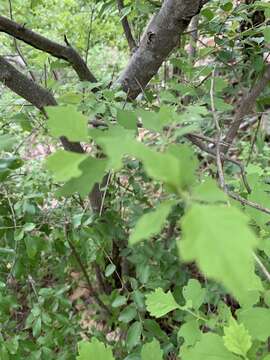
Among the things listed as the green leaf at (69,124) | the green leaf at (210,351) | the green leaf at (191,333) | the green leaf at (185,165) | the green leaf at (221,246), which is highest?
the green leaf at (69,124)

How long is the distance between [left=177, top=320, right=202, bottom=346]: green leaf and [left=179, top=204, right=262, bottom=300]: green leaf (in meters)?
0.41

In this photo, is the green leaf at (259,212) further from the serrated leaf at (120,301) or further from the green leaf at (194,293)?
the serrated leaf at (120,301)

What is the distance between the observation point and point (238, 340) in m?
0.51

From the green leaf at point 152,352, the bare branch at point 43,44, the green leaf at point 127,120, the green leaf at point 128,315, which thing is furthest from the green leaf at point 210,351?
the bare branch at point 43,44

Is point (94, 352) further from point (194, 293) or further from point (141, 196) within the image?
point (141, 196)

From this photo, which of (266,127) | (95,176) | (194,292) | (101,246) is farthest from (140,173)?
(266,127)

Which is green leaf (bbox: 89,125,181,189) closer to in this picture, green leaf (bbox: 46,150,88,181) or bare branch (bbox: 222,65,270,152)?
green leaf (bbox: 46,150,88,181)

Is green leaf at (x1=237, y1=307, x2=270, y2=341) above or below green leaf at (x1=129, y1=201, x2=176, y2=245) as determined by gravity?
below

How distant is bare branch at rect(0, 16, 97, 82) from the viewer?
835mm

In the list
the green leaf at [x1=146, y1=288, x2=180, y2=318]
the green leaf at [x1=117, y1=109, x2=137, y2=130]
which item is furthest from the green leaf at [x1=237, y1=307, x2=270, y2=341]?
the green leaf at [x1=117, y1=109, x2=137, y2=130]

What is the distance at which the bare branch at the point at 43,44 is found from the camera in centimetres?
84

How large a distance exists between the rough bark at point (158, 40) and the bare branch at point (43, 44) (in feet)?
0.34

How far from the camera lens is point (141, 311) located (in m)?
1.00

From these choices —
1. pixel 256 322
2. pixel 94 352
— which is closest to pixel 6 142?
pixel 94 352
